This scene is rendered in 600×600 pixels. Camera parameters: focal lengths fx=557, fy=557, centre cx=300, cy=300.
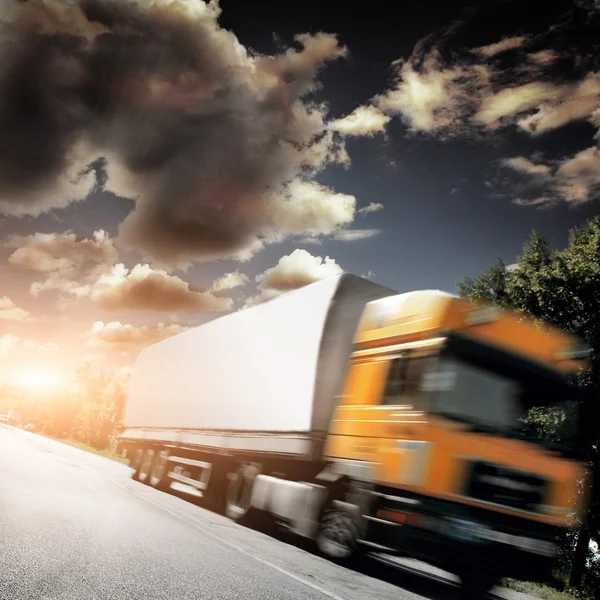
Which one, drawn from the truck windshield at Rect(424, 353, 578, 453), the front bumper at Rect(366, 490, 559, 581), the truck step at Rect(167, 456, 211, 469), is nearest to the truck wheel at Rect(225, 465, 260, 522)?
the truck step at Rect(167, 456, 211, 469)

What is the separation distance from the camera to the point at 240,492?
1000 centimetres

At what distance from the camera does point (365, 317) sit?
310 inches

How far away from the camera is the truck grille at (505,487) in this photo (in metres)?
5.70

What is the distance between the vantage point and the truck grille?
5.70m

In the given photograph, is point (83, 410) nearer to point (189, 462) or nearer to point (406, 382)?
point (189, 462)

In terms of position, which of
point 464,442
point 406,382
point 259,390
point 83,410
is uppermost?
point 406,382

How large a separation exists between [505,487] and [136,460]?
13.7 metres

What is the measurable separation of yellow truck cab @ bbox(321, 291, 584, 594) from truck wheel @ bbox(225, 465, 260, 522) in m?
2.71

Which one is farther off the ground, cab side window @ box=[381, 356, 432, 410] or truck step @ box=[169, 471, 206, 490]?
cab side window @ box=[381, 356, 432, 410]

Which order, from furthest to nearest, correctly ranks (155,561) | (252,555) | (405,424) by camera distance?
(252,555) → (405,424) → (155,561)

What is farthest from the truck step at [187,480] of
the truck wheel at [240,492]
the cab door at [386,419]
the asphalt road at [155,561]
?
the cab door at [386,419]

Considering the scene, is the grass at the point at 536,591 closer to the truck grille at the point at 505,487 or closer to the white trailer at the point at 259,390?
the truck grille at the point at 505,487

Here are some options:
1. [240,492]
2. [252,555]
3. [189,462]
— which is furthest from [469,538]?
[189,462]

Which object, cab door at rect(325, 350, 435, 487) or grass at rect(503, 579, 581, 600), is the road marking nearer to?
cab door at rect(325, 350, 435, 487)
